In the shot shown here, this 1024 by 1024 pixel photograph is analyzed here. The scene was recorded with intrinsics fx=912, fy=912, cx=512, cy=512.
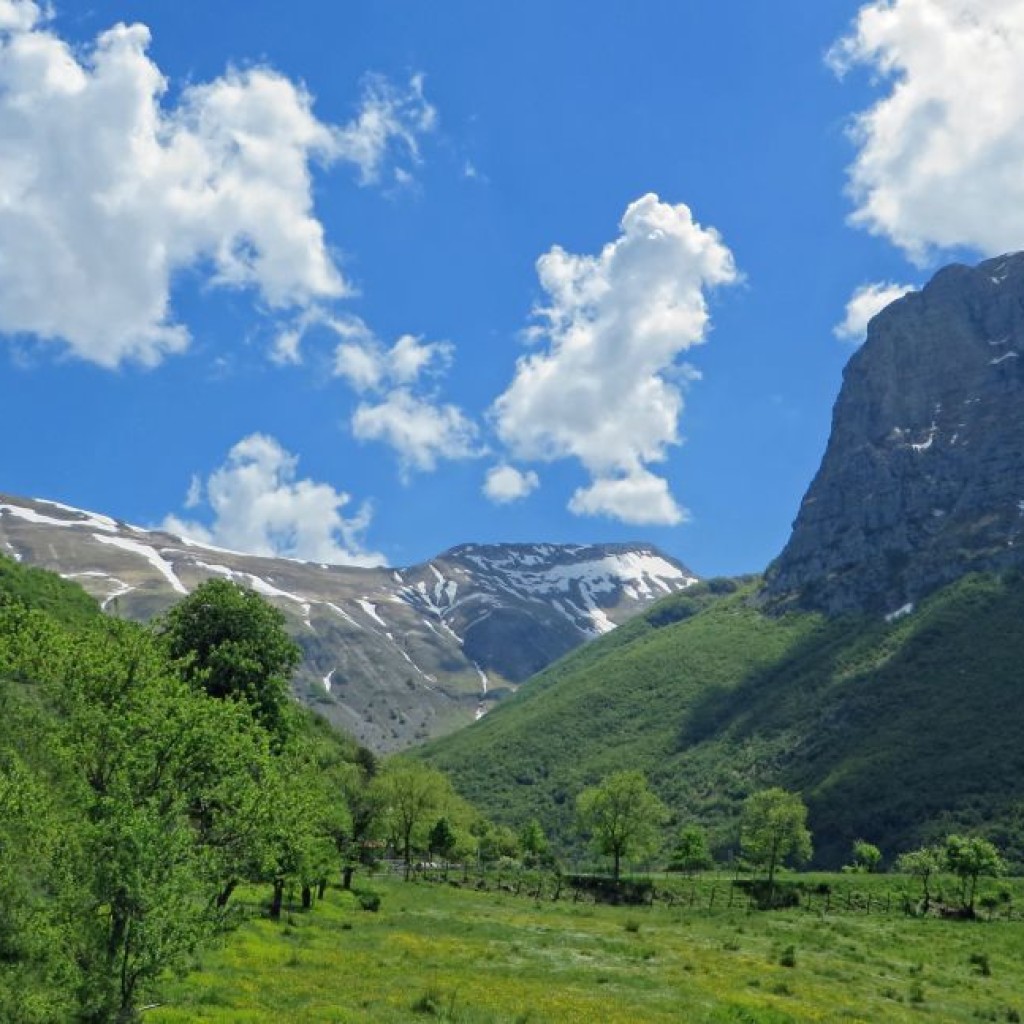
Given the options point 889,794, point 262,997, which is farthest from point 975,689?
point 262,997

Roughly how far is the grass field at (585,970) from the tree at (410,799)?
89.0ft

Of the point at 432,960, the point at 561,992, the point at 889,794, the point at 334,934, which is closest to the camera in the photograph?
the point at 561,992

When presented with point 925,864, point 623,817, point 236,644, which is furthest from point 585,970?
point 623,817

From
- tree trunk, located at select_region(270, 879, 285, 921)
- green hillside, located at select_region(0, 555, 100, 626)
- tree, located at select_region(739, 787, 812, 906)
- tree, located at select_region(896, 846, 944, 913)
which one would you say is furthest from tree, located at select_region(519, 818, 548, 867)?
tree trunk, located at select_region(270, 879, 285, 921)

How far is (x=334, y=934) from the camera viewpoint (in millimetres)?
47844

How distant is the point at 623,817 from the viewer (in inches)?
4240

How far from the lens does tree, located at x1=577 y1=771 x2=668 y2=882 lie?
10756 cm

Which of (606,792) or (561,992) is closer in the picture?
(561,992)

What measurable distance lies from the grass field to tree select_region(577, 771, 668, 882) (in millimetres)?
34084

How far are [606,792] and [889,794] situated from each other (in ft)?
299

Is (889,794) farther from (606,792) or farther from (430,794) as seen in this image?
(430,794)

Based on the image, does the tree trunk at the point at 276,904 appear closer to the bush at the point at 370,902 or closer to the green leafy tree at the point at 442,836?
the bush at the point at 370,902

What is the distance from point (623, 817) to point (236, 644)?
2402 inches

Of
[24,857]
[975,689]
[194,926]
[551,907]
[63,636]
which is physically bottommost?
[551,907]
